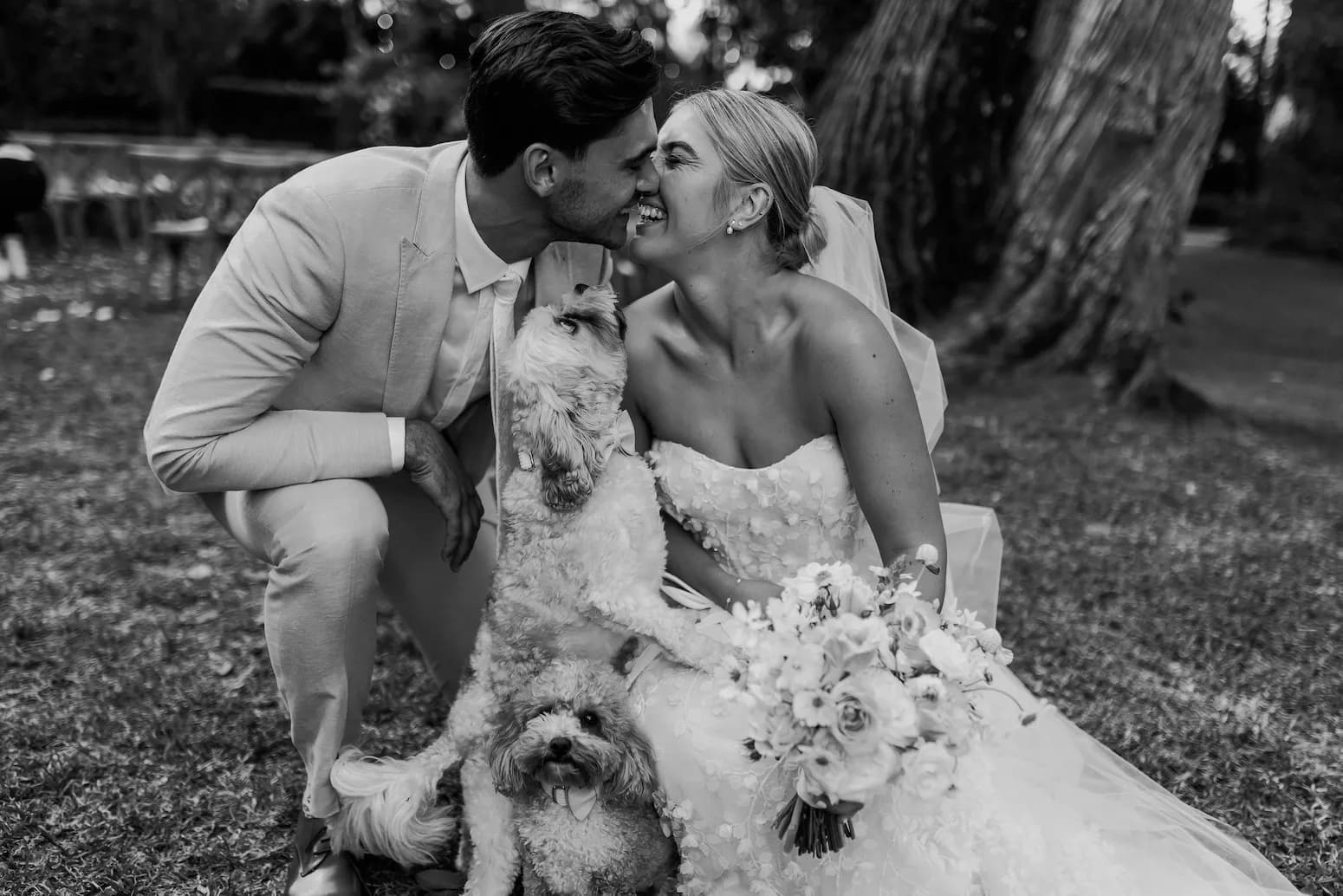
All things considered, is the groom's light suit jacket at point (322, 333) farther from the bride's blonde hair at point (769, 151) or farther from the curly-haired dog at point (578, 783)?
the curly-haired dog at point (578, 783)

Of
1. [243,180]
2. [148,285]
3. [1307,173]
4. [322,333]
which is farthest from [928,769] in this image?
[1307,173]

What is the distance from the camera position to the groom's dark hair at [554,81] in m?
2.78

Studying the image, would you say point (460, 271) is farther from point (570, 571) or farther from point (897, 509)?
point (897, 509)

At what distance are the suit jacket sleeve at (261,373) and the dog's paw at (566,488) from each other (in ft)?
1.63

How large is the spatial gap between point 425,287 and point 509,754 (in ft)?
4.01

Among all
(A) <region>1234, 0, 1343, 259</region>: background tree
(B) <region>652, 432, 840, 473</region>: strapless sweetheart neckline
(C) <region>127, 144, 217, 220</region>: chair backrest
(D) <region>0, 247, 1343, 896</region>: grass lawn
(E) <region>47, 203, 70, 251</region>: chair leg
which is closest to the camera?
(B) <region>652, 432, 840, 473</region>: strapless sweetheart neckline

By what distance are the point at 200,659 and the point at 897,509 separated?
2.91 m

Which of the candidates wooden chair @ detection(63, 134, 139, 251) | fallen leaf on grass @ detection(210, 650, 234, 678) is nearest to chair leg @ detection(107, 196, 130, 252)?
wooden chair @ detection(63, 134, 139, 251)

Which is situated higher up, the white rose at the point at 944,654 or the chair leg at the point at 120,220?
the white rose at the point at 944,654

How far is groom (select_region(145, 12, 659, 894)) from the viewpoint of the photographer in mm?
2773

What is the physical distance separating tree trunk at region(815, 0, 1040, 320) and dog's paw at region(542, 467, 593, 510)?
6.66m

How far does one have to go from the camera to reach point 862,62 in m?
8.95

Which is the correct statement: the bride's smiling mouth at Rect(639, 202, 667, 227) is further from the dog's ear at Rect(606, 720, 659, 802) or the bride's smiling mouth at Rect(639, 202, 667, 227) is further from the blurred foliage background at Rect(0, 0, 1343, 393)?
the blurred foliage background at Rect(0, 0, 1343, 393)

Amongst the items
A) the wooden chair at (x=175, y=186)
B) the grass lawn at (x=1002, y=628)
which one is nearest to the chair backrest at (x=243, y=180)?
the wooden chair at (x=175, y=186)
